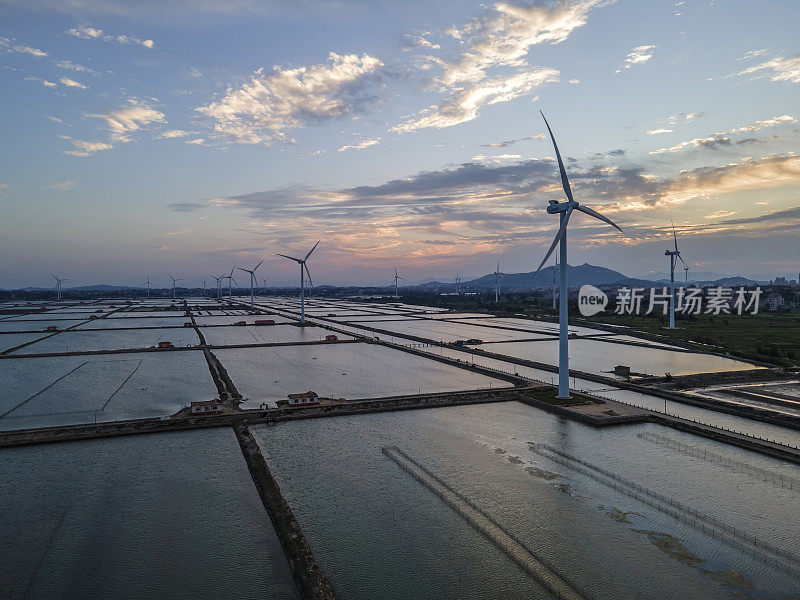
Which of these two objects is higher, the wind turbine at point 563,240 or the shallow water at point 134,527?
the wind turbine at point 563,240

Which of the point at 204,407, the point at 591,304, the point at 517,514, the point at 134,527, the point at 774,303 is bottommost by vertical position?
the point at 134,527

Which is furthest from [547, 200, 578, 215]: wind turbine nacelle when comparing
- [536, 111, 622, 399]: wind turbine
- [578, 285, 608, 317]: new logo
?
[578, 285, 608, 317]: new logo

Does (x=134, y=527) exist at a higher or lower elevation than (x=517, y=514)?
lower

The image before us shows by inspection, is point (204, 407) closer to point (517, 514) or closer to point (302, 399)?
point (302, 399)

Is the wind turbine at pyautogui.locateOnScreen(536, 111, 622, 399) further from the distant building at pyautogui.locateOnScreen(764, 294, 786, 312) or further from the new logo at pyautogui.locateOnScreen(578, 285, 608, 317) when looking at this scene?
the distant building at pyautogui.locateOnScreen(764, 294, 786, 312)

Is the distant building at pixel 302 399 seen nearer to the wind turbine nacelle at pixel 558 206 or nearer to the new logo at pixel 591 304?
the wind turbine nacelle at pixel 558 206

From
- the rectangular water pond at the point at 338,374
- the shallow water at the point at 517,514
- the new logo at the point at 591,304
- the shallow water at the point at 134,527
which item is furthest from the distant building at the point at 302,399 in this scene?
the new logo at the point at 591,304

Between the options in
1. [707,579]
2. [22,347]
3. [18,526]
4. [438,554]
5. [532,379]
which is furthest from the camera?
[22,347]

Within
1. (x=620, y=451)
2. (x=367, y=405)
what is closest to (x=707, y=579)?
(x=620, y=451)

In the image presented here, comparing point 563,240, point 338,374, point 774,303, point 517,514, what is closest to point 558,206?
point 563,240

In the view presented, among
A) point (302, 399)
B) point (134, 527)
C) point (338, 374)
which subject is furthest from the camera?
point (338, 374)

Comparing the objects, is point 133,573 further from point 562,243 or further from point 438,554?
point 562,243
